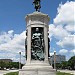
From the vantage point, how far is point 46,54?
788 inches

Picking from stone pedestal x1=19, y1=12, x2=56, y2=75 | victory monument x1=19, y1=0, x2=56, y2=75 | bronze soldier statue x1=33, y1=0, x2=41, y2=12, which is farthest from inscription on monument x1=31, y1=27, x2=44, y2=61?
bronze soldier statue x1=33, y1=0, x2=41, y2=12

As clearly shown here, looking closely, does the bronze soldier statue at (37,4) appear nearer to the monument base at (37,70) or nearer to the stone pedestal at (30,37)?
the stone pedestal at (30,37)

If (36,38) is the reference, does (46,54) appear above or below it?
below

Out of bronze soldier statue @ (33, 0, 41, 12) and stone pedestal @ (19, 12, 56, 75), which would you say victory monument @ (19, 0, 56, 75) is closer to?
stone pedestal @ (19, 12, 56, 75)

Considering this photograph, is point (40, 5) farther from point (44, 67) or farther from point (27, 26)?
point (44, 67)

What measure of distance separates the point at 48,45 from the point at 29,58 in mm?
2004

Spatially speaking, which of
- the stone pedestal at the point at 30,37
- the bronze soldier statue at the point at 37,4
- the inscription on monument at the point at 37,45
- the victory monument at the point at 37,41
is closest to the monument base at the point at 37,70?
the stone pedestal at the point at 30,37

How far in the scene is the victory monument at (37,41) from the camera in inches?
774

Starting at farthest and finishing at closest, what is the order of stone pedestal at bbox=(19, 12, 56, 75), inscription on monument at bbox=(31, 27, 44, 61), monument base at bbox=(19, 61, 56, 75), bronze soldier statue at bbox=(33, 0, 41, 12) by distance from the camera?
bronze soldier statue at bbox=(33, 0, 41, 12)
inscription on monument at bbox=(31, 27, 44, 61)
stone pedestal at bbox=(19, 12, 56, 75)
monument base at bbox=(19, 61, 56, 75)

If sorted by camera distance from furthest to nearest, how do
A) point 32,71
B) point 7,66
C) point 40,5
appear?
point 7,66, point 40,5, point 32,71

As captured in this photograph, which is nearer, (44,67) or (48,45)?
(44,67)

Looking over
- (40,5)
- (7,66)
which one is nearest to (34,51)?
(40,5)

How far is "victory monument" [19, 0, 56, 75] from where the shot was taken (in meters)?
19.7

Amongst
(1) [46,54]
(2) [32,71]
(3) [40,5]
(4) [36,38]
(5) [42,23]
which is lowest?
(2) [32,71]
